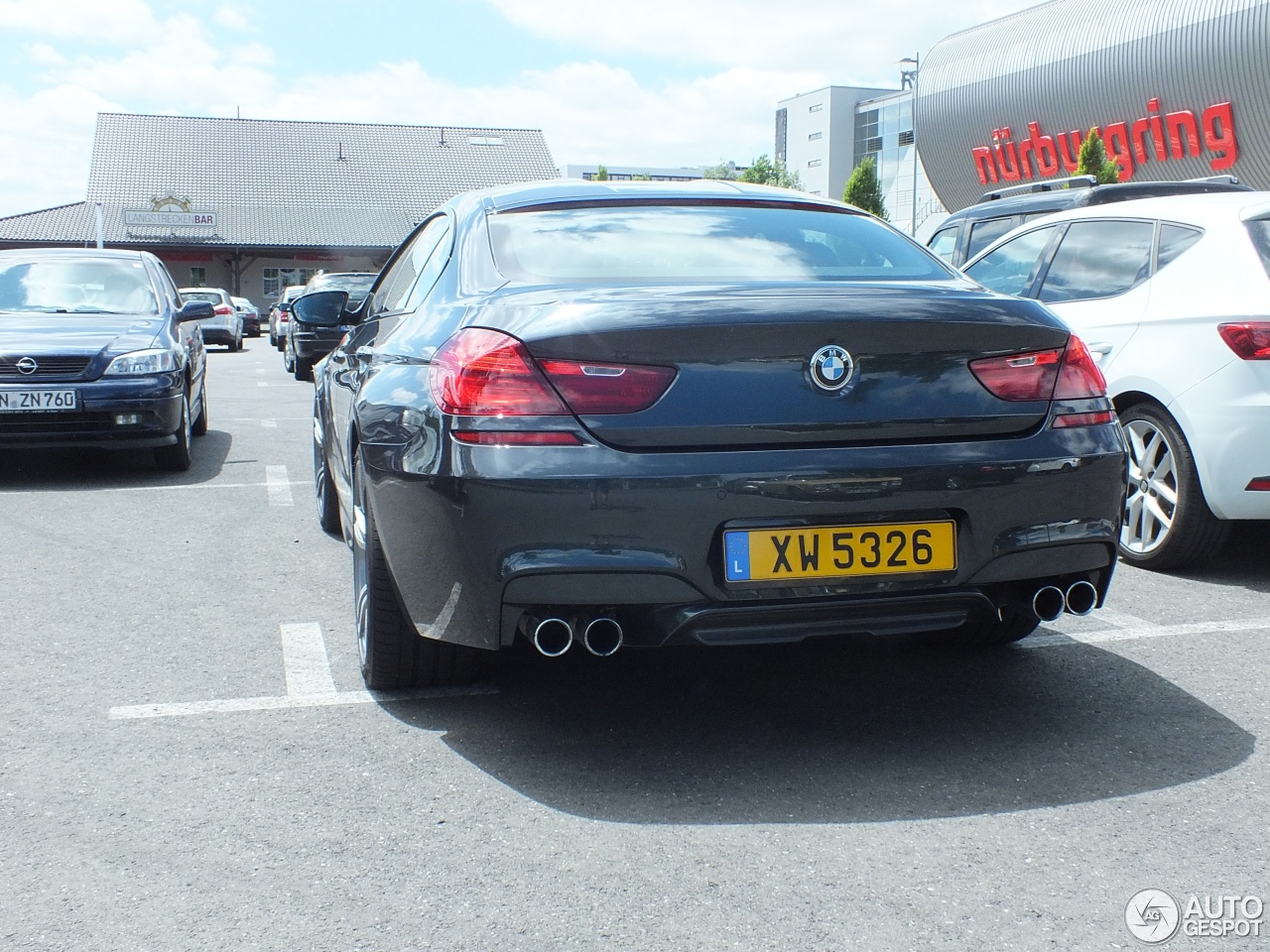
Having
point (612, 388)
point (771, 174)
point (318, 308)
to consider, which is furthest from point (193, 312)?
point (771, 174)

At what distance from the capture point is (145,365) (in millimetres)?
8242

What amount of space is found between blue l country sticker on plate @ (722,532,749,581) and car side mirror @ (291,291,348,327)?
2.56 meters

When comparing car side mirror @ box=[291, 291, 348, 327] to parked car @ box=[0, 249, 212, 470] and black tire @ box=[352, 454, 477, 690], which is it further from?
parked car @ box=[0, 249, 212, 470]

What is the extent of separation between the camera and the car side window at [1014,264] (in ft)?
21.2

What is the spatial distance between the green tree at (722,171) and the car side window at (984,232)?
116 meters

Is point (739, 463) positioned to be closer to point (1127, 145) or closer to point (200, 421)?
point (200, 421)

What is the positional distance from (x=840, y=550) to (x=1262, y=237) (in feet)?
9.59

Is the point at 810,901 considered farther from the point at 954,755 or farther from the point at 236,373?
the point at 236,373

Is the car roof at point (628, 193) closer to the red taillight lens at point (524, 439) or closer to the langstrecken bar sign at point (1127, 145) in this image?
the red taillight lens at point (524, 439)

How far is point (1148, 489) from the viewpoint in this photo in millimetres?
5398

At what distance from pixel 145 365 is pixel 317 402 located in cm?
258

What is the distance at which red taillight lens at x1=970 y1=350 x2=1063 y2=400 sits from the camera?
3.24 meters

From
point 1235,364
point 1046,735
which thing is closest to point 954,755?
point 1046,735

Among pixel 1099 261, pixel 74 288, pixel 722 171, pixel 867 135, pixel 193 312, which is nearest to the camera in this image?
pixel 1099 261
